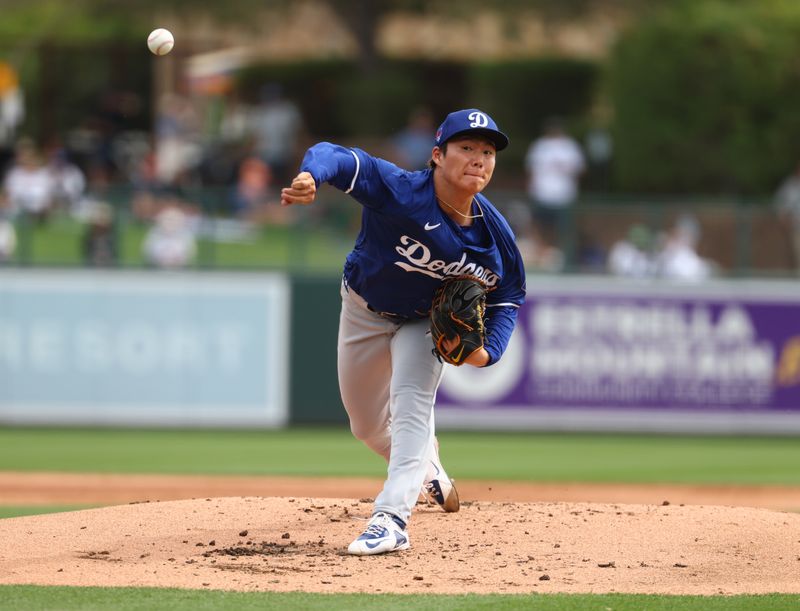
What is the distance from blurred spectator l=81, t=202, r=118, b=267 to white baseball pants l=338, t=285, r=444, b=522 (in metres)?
7.82

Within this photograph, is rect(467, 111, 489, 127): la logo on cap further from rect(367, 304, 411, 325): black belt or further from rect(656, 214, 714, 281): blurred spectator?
A: rect(656, 214, 714, 281): blurred spectator

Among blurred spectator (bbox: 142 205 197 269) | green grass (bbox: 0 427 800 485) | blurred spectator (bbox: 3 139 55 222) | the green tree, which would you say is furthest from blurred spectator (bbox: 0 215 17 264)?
the green tree

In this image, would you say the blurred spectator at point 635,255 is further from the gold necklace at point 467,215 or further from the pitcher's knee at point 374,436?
the gold necklace at point 467,215

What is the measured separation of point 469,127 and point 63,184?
37.8 ft

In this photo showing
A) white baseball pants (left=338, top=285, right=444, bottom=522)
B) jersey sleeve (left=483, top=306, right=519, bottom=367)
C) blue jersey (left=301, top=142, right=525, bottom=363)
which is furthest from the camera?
jersey sleeve (left=483, top=306, right=519, bottom=367)

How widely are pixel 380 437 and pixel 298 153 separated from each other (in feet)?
52.2

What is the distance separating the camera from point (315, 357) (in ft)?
45.1

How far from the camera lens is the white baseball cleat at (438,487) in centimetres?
673

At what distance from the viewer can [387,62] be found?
25422mm

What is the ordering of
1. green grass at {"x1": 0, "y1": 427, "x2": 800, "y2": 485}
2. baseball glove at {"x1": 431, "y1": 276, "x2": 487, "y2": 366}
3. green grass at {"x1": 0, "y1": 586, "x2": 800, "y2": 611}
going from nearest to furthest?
green grass at {"x1": 0, "y1": 586, "x2": 800, "y2": 611} < baseball glove at {"x1": 431, "y1": 276, "x2": 487, "y2": 366} < green grass at {"x1": 0, "y1": 427, "x2": 800, "y2": 485}

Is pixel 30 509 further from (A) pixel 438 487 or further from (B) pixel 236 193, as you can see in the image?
(B) pixel 236 193

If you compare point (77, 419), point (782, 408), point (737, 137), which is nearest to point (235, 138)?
point (737, 137)

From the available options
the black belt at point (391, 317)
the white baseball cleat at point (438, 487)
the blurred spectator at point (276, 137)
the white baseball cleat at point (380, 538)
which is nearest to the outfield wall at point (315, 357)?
the blurred spectator at point (276, 137)

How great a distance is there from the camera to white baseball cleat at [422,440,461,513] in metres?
6.73
